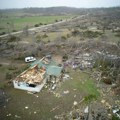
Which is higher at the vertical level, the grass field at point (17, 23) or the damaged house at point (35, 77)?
the damaged house at point (35, 77)

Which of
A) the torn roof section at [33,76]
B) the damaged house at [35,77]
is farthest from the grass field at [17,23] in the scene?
the torn roof section at [33,76]

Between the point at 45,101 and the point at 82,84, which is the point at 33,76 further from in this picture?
the point at 82,84

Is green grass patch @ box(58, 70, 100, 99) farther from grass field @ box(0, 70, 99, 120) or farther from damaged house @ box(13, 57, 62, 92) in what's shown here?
damaged house @ box(13, 57, 62, 92)

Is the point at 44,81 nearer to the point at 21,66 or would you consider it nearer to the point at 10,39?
the point at 21,66

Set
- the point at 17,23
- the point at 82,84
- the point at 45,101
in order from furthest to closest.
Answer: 1. the point at 17,23
2. the point at 82,84
3. the point at 45,101

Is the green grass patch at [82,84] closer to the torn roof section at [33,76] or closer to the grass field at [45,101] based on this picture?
the grass field at [45,101]

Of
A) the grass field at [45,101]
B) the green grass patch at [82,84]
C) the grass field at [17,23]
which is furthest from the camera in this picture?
the grass field at [17,23]

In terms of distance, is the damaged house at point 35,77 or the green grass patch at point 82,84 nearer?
the green grass patch at point 82,84

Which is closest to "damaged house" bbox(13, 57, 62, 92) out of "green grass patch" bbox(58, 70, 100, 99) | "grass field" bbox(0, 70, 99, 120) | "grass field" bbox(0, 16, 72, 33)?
"grass field" bbox(0, 70, 99, 120)

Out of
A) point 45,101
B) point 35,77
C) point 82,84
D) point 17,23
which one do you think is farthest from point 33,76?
point 17,23
